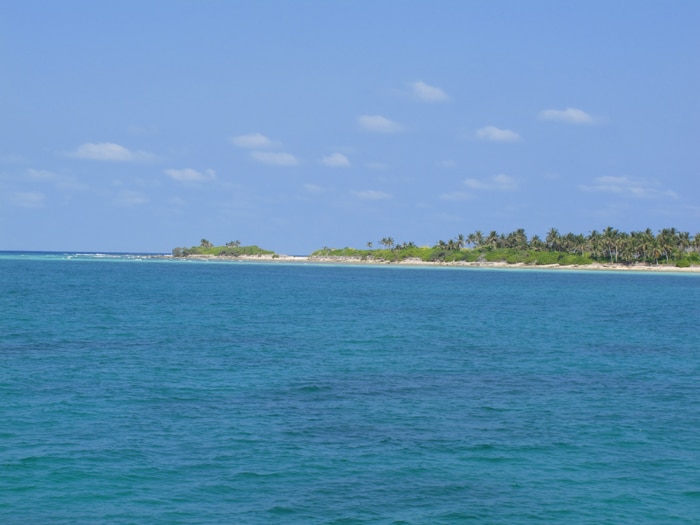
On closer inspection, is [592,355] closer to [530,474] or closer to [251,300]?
[530,474]

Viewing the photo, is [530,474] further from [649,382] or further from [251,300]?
[251,300]

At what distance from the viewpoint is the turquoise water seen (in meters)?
17.5

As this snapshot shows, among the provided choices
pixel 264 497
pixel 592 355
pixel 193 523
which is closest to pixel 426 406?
pixel 264 497

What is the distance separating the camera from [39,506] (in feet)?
55.9

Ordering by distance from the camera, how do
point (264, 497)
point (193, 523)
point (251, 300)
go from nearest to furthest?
point (193, 523) → point (264, 497) → point (251, 300)

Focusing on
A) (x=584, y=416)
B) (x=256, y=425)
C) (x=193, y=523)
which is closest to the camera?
(x=193, y=523)

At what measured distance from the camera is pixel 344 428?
23797 millimetres

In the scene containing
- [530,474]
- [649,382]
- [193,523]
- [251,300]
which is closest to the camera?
[193,523]

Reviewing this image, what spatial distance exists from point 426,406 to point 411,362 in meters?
11.9

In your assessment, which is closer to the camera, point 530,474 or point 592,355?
point 530,474

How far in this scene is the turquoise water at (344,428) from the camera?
1747cm

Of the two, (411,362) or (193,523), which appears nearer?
(193,523)

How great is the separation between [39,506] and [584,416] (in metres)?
18.5

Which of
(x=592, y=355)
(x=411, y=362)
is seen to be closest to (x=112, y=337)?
(x=411, y=362)
